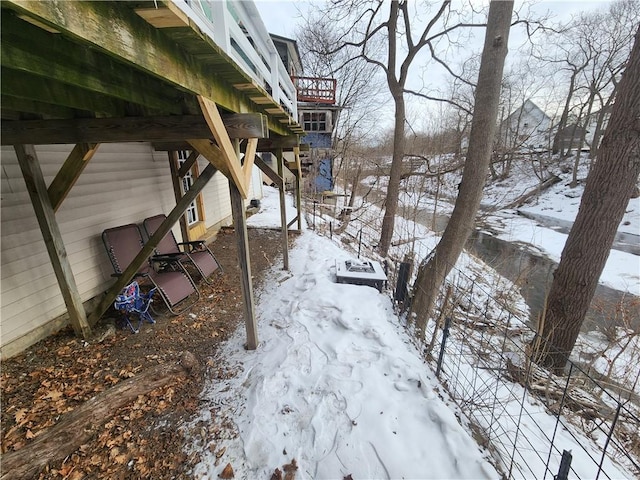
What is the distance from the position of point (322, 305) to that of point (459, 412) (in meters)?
1.84

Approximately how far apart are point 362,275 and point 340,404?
2184 mm

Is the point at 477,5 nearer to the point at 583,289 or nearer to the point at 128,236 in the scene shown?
the point at 583,289

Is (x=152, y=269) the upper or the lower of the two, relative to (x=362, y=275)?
upper

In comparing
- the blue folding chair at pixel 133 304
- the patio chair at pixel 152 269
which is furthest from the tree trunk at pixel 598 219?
the blue folding chair at pixel 133 304

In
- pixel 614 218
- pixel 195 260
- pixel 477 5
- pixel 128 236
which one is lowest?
pixel 195 260

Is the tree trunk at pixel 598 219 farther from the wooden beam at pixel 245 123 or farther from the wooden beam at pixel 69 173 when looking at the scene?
the wooden beam at pixel 69 173

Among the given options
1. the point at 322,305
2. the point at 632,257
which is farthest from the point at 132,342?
the point at 632,257

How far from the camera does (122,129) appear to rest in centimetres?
215

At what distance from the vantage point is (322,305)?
3.52 m

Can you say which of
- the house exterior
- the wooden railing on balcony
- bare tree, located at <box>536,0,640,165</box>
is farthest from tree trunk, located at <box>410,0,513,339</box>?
bare tree, located at <box>536,0,640,165</box>

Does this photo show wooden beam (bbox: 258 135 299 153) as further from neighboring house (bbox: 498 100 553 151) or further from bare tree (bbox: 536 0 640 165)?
bare tree (bbox: 536 0 640 165)

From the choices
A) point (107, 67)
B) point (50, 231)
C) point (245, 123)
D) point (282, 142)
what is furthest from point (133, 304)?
point (282, 142)

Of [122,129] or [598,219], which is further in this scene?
[598,219]

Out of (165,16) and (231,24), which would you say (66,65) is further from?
(231,24)
